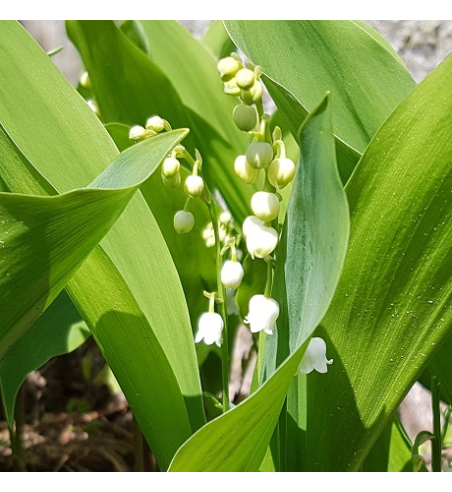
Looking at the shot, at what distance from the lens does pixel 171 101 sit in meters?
0.86

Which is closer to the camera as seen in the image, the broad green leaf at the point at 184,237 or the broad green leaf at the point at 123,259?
the broad green leaf at the point at 123,259

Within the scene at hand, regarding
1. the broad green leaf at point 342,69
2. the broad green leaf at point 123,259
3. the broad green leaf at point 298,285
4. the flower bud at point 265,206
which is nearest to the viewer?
the broad green leaf at point 298,285

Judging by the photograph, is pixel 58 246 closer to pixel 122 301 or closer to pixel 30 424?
pixel 122 301

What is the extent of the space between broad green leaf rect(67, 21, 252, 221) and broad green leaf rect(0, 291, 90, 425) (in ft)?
0.94

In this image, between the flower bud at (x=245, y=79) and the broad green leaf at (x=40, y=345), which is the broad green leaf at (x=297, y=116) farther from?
the broad green leaf at (x=40, y=345)

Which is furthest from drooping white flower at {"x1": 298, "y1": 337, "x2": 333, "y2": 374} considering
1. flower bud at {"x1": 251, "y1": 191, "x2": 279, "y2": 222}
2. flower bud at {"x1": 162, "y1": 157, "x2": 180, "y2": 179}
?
flower bud at {"x1": 162, "y1": 157, "x2": 180, "y2": 179}

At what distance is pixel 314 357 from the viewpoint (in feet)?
1.63

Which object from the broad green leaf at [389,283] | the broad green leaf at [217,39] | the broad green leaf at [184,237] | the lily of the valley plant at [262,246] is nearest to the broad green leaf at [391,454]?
the lily of the valley plant at [262,246]

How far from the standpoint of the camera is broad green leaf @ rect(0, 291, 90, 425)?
2.54 feet

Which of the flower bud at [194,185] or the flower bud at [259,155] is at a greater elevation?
the flower bud at [259,155]

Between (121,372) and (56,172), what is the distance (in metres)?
0.22

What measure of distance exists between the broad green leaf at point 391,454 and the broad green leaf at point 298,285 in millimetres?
302

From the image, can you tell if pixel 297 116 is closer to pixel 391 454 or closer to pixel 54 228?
pixel 54 228

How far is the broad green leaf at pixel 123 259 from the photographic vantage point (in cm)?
60
